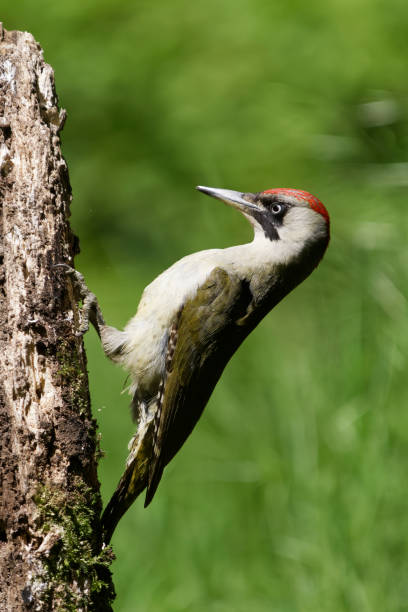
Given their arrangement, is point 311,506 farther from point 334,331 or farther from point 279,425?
point 334,331

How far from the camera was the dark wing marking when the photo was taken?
9.91 feet

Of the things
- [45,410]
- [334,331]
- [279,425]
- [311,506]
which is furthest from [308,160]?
[45,410]

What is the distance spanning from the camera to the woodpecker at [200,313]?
3064 mm

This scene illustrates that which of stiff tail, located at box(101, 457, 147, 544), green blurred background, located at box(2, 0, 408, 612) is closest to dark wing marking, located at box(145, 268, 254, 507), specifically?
stiff tail, located at box(101, 457, 147, 544)

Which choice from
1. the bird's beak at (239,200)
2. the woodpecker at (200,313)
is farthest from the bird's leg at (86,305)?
the bird's beak at (239,200)

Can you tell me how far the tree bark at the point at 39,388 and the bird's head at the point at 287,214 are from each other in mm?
881

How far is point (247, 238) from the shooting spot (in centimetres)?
608

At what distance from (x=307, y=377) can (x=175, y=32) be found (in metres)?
2.90

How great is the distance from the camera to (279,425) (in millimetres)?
5430

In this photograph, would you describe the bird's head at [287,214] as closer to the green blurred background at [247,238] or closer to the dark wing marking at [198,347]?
the dark wing marking at [198,347]

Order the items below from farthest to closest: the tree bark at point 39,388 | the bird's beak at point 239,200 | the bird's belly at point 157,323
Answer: the bird's beak at point 239,200
the bird's belly at point 157,323
the tree bark at point 39,388

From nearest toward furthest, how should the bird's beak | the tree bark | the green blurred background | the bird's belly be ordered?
the tree bark < the bird's belly < the bird's beak < the green blurred background

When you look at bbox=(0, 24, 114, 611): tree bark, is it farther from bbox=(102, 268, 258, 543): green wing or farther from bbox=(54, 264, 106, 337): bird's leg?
bbox=(102, 268, 258, 543): green wing

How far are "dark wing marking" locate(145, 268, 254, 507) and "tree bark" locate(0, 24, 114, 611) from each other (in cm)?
63
